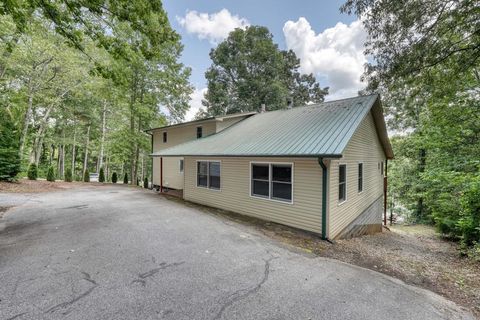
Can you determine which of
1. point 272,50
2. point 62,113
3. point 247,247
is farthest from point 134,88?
point 247,247

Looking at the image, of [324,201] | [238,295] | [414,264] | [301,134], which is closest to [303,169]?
[324,201]

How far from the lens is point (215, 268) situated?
4.21 metres

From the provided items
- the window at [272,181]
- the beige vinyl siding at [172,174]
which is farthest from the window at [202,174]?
the beige vinyl siding at [172,174]

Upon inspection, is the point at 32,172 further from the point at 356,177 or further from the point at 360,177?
the point at 360,177

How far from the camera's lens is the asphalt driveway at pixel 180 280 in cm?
302

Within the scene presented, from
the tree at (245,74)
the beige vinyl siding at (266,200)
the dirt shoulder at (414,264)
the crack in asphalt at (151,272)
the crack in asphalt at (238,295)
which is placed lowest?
the dirt shoulder at (414,264)

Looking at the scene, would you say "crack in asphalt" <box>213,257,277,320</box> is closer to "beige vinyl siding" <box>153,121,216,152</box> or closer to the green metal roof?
the green metal roof

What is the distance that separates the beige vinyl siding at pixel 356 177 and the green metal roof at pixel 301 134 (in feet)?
2.67

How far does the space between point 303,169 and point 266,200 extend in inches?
70.9

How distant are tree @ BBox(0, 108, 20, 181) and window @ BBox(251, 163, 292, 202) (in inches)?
558

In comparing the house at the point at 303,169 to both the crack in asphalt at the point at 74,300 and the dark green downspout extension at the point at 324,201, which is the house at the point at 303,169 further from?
the crack in asphalt at the point at 74,300

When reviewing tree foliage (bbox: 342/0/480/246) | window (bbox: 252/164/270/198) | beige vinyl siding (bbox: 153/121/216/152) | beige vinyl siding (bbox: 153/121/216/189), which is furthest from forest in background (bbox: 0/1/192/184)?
tree foliage (bbox: 342/0/480/246)

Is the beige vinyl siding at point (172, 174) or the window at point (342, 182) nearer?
the window at point (342, 182)

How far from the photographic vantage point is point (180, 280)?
3717mm
